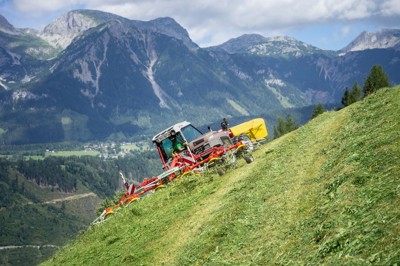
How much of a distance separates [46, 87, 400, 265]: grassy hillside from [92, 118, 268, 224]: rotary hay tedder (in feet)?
9.93

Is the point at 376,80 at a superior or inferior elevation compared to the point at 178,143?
inferior

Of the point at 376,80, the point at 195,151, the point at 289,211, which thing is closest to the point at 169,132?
the point at 195,151

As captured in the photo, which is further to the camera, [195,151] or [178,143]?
[178,143]

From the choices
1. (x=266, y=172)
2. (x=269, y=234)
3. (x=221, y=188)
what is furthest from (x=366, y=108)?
(x=269, y=234)

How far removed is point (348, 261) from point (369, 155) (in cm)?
717

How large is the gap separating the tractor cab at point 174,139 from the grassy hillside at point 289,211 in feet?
28.8

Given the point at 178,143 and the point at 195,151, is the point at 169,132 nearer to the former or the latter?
the point at 178,143

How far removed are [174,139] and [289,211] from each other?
2182 cm

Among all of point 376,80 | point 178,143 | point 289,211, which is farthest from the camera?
point 376,80

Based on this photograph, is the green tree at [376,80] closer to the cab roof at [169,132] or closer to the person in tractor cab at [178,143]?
the cab roof at [169,132]

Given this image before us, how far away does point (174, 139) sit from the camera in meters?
36.4

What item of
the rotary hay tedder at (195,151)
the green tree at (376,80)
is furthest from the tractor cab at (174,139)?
the green tree at (376,80)

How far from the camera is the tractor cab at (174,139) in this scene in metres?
35.9

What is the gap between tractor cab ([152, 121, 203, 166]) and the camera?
118ft
